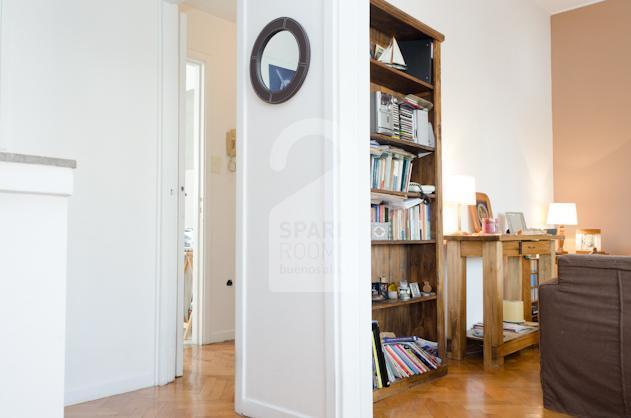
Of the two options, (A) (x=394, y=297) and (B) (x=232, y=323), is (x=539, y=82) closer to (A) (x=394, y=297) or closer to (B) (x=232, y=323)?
(A) (x=394, y=297)

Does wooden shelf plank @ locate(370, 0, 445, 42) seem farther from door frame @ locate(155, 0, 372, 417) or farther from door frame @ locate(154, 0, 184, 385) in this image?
door frame @ locate(154, 0, 184, 385)

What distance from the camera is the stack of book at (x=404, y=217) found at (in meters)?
2.88

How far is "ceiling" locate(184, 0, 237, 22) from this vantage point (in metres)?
3.76

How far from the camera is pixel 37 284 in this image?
1384mm

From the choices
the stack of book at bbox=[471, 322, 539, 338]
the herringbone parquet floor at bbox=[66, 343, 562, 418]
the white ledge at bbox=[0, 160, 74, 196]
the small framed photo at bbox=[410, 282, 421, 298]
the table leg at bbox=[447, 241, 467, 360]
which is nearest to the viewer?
the white ledge at bbox=[0, 160, 74, 196]

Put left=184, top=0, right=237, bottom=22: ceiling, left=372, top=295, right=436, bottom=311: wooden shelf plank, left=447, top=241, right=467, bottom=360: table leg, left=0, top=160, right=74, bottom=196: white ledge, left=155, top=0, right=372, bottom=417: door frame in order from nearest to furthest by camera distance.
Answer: left=0, top=160, right=74, bottom=196: white ledge, left=155, top=0, right=372, bottom=417: door frame, left=372, top=295, right=436, bottom=311: wooden shelf plank, left=447, top=241, right=467, bottom=360: table leg, left=184, top=0, right=237, bottom=22: ceiling

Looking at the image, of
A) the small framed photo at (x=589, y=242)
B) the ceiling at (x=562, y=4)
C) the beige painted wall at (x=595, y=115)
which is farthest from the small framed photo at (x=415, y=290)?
the ceiling at (x=562, y=4)

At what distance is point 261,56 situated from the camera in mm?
2359

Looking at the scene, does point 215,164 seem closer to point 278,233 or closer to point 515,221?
point 278,233

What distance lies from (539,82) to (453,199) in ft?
8.50

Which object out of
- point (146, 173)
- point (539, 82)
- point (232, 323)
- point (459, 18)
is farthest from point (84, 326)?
point (539, 82)

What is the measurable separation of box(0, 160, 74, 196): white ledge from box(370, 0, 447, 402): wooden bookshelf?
1.83 metres

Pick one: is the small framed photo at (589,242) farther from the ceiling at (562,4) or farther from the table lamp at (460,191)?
the ceiling at (562,4)

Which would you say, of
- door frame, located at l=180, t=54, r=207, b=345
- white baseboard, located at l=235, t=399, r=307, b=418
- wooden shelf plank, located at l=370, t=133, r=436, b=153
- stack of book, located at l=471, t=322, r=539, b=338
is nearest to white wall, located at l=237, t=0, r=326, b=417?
white baseboard, located at l=235, t=399, r=307, b=418
